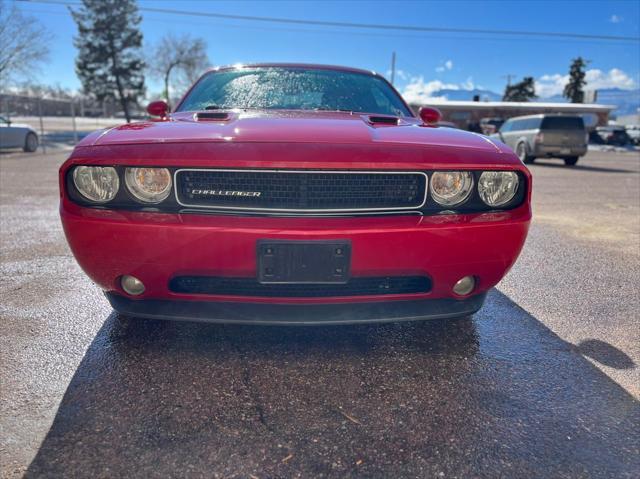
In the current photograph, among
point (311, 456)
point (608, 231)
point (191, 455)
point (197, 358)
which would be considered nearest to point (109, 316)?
point (197, 358)

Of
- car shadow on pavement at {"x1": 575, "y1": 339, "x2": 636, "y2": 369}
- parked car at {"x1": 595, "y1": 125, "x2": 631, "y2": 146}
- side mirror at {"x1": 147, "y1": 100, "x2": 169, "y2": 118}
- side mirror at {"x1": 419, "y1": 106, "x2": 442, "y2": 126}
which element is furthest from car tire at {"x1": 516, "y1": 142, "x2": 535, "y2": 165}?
parked car at {"x1": 595, "y1": 125, "x2": 631, "y2": 146}

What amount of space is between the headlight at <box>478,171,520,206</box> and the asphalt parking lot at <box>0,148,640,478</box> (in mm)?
765

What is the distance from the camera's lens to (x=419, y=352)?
215cm

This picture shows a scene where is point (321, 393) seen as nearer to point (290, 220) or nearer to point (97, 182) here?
point (290, 220)

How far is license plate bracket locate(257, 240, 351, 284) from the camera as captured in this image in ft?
5.59

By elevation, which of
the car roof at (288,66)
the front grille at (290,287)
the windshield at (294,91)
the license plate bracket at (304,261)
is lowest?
the front grille at (290,287)

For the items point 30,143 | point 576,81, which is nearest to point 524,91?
point 576,81

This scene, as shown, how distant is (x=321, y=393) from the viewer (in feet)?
5.87

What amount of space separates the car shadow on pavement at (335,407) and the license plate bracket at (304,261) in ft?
1.52

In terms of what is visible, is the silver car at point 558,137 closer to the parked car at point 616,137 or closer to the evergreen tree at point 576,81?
the parked car at point 616,137

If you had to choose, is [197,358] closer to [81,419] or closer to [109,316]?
[81,419]

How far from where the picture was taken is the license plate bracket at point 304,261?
170 cm

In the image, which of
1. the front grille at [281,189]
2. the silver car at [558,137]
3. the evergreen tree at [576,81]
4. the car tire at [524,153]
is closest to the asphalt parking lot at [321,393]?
the front grille at [281,189]

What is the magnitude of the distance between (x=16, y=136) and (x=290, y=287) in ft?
51.4
